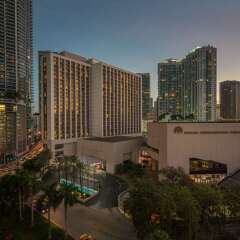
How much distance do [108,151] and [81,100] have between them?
1316 inches

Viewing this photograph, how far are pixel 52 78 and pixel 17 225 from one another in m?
57.7

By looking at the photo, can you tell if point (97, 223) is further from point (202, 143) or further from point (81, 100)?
point (81, 100)

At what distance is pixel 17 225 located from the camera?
36969 mm

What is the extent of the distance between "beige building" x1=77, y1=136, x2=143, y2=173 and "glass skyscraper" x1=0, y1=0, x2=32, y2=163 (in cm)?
2822

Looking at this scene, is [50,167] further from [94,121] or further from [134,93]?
[134,93]

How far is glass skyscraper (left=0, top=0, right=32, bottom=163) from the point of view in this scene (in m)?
97.9

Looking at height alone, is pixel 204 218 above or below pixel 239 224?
above

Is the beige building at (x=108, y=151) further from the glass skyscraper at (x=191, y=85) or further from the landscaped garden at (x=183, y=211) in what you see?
the glass skyscraper at (x=191, y=85)

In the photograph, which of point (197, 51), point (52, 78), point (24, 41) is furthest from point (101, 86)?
point (197, 51)

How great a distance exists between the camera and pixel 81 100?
103562mm

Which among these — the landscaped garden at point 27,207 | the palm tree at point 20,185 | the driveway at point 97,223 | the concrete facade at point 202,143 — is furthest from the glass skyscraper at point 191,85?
the palm tree at point 20,185

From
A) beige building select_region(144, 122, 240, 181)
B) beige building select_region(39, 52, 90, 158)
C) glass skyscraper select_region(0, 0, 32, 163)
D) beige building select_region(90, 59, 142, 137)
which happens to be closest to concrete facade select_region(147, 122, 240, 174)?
beige building select_region(144, 122, 240, 181)

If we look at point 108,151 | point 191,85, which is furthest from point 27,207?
point 191,85

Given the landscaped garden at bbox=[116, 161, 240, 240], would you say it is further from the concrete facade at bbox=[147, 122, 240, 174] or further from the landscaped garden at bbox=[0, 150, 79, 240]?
the concrete facade at bbox=[147, 122, 240, 174]
